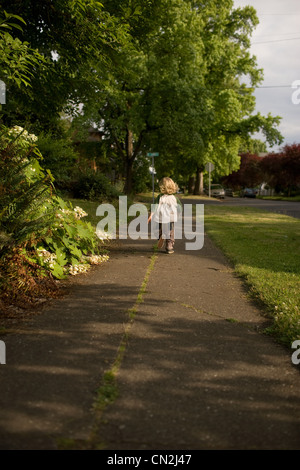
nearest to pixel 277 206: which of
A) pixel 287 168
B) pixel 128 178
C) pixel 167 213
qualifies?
pixel 128 178

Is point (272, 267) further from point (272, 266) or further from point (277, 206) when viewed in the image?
point (277, 206)

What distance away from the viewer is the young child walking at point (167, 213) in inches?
343

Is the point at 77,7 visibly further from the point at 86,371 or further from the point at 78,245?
the point at 86,371

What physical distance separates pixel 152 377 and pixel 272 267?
15.4 feet

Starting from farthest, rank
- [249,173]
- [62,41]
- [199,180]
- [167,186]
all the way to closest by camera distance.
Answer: [249,173]
[199,180]
[62,41]
[167,186]

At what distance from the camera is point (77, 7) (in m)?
7.49

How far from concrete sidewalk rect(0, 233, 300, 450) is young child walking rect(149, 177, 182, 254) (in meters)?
3.35

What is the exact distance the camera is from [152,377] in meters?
3.11

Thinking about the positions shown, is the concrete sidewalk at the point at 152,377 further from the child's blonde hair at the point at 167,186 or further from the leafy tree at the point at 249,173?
the leafy tree at the point at 249,173

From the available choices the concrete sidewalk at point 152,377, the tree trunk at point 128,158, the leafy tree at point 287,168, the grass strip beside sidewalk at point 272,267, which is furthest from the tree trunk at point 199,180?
the concrete sidewalk at point 152,377

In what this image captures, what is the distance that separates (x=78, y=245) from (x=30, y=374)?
12.9 feet

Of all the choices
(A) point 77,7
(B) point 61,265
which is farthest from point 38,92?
(B) point 61,265

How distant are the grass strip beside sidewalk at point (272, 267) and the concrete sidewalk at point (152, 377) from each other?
0.22 metres
